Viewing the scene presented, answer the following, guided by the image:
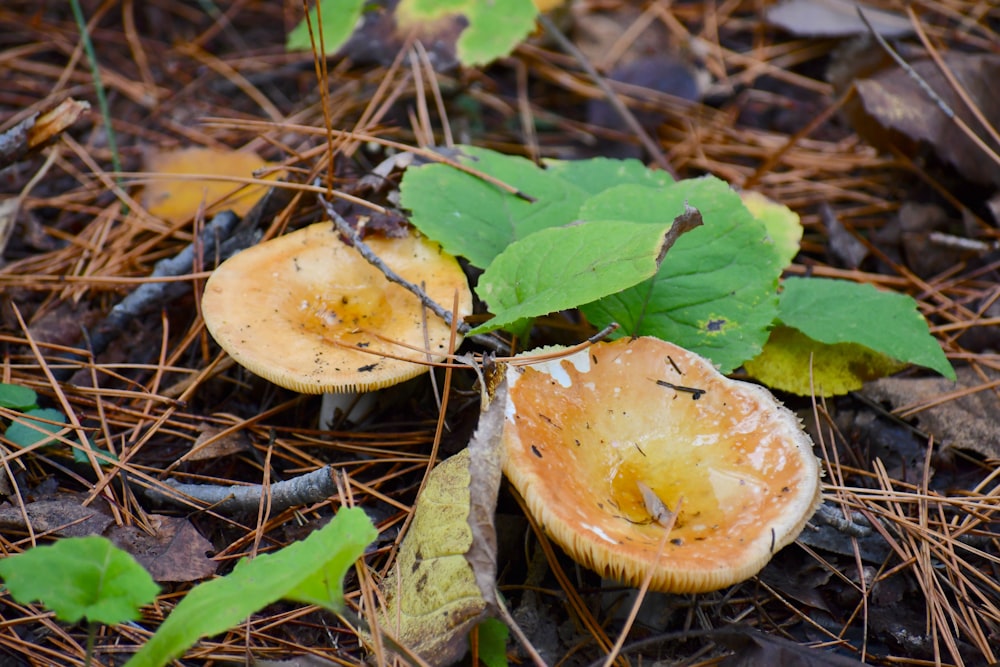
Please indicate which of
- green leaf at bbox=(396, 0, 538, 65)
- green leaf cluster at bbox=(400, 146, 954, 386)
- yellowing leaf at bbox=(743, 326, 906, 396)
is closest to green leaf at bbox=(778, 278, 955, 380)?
green leaf cluster at bbox=(400, 146, 954, 386)

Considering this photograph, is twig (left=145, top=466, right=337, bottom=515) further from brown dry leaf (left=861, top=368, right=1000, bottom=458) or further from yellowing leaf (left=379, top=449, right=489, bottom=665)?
brown dry leaf (left=861, top=368, right=1000, bottom=458)

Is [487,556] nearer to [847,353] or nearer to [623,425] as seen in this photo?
[623,425]

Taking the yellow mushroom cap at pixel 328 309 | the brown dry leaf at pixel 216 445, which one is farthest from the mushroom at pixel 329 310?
the brown dry leaf at pixel 216 445

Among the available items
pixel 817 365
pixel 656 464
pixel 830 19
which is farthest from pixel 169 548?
pixel 830 19

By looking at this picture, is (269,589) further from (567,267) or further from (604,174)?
(604,174)

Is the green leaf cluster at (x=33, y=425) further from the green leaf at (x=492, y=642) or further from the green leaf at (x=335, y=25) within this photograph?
the green leaf at (x=335, y=25)

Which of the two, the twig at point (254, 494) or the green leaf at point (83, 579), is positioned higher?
the green leaf at point (83, 579)
